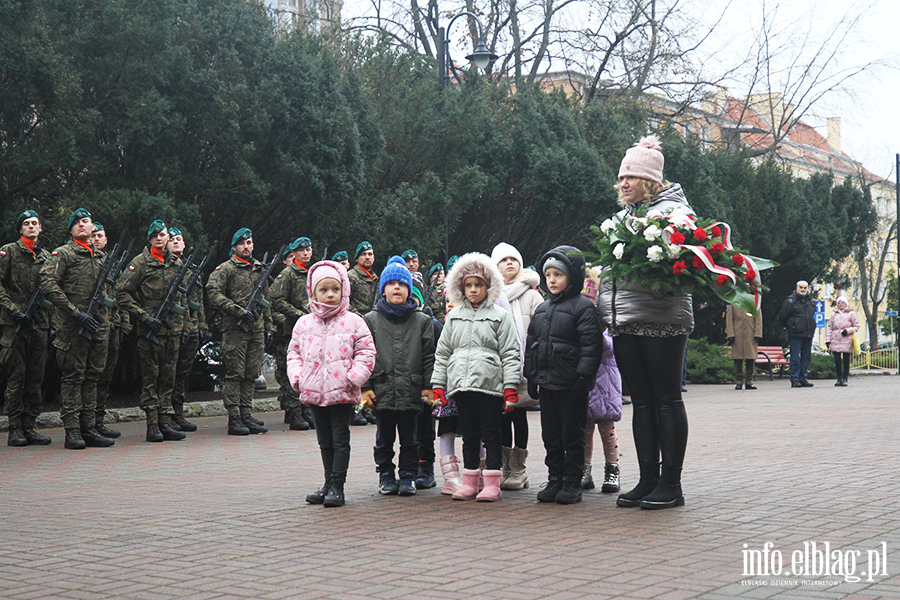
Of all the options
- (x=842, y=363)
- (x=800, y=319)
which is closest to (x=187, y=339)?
(x=800, y=319)

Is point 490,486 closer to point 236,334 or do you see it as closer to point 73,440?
point 73,440

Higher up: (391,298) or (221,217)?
(221,217)

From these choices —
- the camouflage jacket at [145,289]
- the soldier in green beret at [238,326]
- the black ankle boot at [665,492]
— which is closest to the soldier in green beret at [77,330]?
the camouflage jacket at [145,289]

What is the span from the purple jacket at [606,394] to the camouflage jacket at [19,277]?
6.15 metres

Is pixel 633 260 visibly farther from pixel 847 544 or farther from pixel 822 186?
pixel 822 186

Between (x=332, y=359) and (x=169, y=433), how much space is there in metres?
5.27

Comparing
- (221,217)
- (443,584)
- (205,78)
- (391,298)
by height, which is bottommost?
(443,584)

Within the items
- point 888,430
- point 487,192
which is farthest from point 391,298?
point 487,192

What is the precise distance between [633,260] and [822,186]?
99.4 ft

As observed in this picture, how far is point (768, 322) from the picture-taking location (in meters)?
30.4

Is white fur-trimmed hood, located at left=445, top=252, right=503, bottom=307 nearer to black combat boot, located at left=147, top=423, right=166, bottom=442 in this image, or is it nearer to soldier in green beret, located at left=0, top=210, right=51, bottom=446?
soldier in green beret, located at left=0, top=210, right=51, bottom=446

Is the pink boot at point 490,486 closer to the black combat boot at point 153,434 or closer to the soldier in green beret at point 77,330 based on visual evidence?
the soldier in green beret at point 77,330

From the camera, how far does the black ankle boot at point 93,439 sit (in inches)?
441

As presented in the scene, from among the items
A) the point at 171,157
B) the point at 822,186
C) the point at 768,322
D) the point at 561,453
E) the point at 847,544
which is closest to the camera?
the point at 847,544
